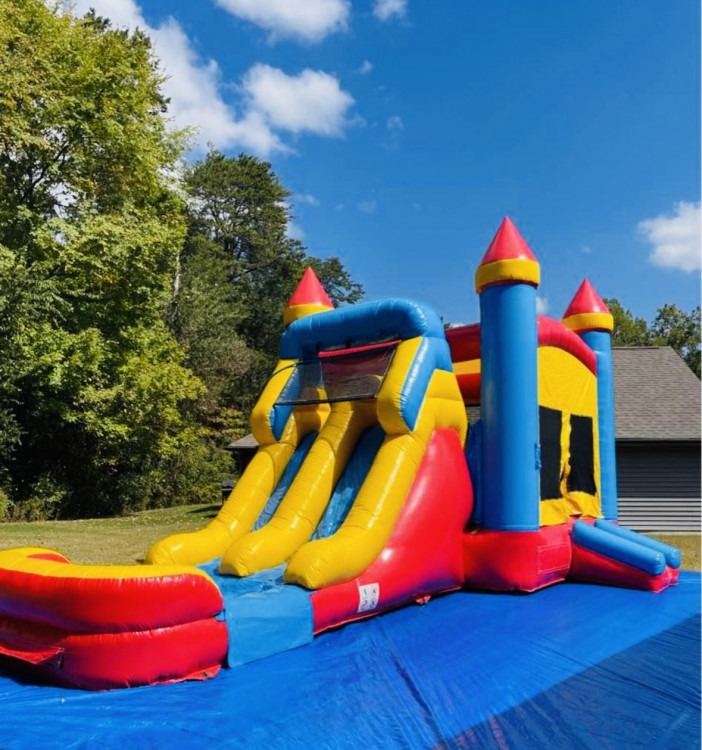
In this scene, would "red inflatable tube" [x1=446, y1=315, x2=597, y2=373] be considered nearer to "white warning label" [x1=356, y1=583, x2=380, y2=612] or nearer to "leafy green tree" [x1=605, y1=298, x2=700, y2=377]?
"white warning label" [x1=356, y1=583, x2=380, y2=612]

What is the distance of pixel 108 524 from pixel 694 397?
11022 millimetres

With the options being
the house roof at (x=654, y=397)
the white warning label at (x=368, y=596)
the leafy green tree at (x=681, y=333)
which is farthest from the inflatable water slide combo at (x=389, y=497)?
the leafy green tree at (x=681, y=333)

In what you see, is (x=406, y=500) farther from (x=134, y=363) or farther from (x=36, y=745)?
(x=134, y=363)

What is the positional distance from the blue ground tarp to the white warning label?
0.17m

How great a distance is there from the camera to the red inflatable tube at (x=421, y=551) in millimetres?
4461

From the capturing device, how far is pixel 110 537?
384 inches

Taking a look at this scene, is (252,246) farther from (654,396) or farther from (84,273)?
(654,396)

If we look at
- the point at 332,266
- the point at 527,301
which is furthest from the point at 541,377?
the point at 332,266

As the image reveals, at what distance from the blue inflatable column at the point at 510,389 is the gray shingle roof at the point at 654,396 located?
6.29 meters

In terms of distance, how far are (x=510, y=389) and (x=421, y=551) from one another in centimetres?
161

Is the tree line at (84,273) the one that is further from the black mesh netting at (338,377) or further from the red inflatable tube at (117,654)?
the red inflatable tube at (117,654)

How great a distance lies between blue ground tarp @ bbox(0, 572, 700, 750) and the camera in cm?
→ 282

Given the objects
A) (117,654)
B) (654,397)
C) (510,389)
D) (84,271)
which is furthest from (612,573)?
(84,271)

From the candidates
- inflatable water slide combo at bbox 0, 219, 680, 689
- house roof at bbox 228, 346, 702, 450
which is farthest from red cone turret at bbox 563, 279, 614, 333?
house roof at bbox 228, 346, 702, 450
